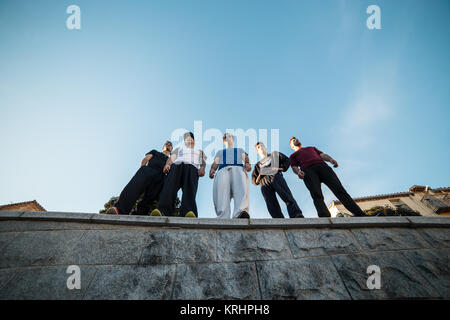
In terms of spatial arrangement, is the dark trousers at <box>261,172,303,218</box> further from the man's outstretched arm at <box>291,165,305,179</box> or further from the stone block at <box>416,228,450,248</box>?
the stone block at <box>416,228,450,248</box>

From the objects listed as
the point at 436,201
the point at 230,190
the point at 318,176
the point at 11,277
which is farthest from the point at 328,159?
the point at 436,201

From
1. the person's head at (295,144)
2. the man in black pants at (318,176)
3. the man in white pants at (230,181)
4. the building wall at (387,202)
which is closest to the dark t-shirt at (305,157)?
the man in black pants at (318,176)

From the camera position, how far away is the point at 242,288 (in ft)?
6.44

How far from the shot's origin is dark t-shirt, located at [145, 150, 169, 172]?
157 inches

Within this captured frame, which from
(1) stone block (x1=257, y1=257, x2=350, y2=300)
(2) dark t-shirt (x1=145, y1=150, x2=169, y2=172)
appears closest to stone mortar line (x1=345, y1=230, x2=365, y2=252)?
(1) stone block (x1=257, y1=257, x2=350, y2=300)

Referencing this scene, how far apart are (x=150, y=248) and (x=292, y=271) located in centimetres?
149

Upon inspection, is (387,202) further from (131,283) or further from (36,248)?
(36,248)

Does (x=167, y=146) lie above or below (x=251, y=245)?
above

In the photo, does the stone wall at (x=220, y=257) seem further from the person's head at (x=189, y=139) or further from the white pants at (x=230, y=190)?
the person's head at (x=189, y=139)

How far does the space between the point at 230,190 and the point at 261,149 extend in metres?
1.55

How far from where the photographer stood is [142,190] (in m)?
3.55

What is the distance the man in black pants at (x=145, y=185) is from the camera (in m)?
3.30
